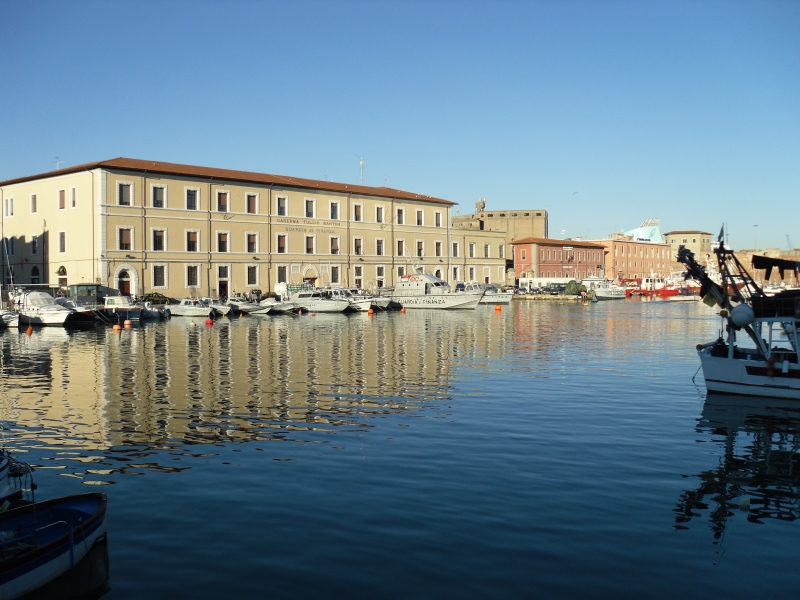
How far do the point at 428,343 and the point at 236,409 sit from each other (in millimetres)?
19577

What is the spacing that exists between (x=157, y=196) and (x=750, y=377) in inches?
2118

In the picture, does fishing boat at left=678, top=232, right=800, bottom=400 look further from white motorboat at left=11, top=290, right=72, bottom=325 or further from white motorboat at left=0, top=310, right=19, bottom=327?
white motorboat at left=0, top=310, right=19, bottom=327

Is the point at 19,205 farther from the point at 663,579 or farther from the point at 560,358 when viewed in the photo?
the point at 663,579

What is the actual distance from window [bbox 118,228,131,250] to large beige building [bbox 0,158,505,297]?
0.26ft

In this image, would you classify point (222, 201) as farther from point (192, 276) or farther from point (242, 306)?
point (242, 306)

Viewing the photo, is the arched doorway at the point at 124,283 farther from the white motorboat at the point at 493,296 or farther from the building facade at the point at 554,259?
the building facade at the point at 554,259

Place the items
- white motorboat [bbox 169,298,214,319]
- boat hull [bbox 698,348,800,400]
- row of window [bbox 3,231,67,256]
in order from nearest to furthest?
1. boat hull [bbox 698,348,800,400]
2. white motorboat [bbox 169,298,214,319]
3. row of window [bbox 3,231,67,256]

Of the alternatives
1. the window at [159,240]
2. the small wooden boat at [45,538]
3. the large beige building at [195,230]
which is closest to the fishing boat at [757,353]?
the small wooden boat at [45,538]

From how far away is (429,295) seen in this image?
74.1 meters

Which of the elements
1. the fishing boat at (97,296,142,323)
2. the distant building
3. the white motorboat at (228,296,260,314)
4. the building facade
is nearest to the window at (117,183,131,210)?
the fishing boat at (97,296,142,323)

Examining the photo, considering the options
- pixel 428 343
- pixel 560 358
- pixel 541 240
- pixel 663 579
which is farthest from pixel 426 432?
pixel 541 240

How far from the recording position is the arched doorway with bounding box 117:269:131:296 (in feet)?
204

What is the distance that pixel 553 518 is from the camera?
36.4 feet

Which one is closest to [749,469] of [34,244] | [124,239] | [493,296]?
[124,239]
